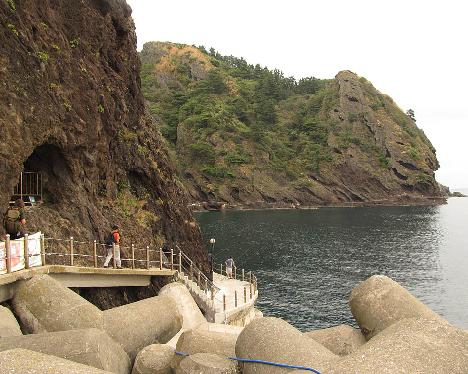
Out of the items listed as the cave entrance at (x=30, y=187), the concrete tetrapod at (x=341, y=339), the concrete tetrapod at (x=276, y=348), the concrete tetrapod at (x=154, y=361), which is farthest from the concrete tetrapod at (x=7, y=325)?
the cave entrance at (x=30, y=187)

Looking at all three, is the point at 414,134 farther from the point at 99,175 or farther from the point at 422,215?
the point at 99,175

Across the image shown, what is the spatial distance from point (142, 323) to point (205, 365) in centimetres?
343

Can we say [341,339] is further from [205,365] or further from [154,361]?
[154,361]

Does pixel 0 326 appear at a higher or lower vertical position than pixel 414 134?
lower

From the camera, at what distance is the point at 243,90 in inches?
6924

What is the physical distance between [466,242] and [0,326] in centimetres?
8660

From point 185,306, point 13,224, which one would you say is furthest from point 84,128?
point 185,306

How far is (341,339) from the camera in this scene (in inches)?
448

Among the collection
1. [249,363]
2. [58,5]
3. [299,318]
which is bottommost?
[299,318]

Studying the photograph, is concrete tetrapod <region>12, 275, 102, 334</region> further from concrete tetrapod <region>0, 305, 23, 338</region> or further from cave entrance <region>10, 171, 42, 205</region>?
cave entrance <region>10, 171, 42, 205</region>

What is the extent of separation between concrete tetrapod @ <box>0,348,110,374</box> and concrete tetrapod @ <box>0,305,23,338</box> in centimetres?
366

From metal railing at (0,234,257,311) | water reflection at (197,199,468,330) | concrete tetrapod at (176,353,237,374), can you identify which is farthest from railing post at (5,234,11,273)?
water reflection at (197,199,468,330)

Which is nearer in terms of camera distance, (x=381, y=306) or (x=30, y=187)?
(x=381, y=306)

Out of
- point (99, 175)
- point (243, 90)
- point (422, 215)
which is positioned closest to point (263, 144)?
point (243, 90)
